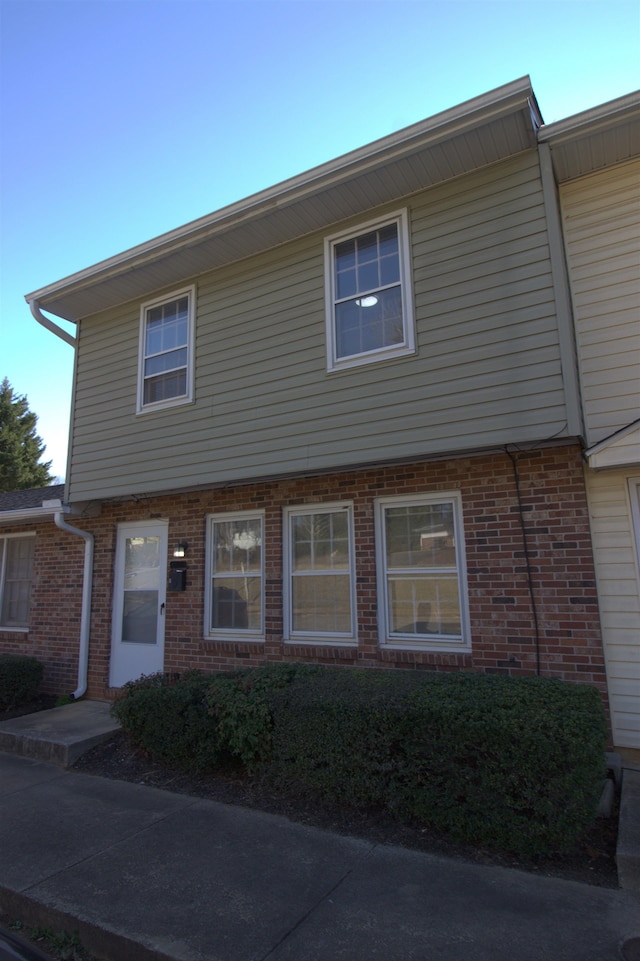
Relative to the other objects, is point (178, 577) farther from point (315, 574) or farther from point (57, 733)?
point (57, 733)

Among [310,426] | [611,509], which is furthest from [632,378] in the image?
[310,426]

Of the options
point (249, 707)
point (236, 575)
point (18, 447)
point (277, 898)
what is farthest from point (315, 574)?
point (18, 447)

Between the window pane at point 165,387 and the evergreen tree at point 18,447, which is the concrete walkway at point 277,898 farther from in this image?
the evergreen tree at point 18,447

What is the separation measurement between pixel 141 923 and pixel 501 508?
4101mm

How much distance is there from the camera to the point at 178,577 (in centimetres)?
736

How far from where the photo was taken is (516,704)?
3930mm

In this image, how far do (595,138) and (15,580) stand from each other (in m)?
9.88

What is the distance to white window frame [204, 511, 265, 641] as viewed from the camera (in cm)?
682

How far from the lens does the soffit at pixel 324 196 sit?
17.4 feet

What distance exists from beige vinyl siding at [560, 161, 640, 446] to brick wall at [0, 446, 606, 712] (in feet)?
2.07

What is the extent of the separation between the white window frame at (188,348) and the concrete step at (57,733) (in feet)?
12.8

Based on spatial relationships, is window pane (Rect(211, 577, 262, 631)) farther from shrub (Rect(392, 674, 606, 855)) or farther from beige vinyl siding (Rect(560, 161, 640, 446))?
beige vinyl siding (Rect(560, 161, 640, 446))

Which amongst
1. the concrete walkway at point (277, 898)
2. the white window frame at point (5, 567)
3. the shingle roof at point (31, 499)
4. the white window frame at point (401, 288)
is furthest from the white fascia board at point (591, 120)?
the white window frame at point (5, 567)

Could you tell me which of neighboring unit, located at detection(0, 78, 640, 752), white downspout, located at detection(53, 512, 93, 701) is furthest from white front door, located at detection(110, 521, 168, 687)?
white downspout, located at detection(53, 512, 93, 701)
